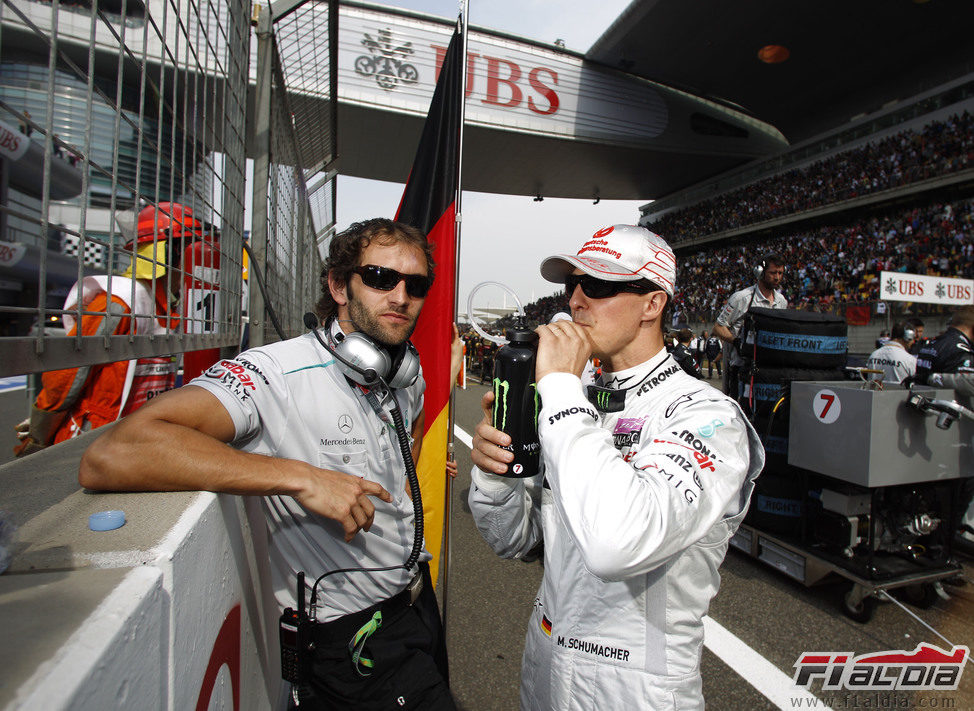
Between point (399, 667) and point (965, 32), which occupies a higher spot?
point (965, 32)

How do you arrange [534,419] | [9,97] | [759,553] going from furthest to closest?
[759,553]
[534,419]
[9,97]

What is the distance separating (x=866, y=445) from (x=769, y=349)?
104 cm

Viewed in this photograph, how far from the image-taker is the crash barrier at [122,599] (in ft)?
1.70

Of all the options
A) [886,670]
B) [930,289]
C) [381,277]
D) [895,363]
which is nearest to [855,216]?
[930,289]

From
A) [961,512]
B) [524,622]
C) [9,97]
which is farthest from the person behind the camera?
[961,512]

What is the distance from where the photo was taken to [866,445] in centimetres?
307

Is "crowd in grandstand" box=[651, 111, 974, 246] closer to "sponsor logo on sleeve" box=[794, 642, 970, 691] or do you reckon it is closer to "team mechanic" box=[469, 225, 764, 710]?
"sponsor logo on sleeve" box=[794, 642, 970, 691]

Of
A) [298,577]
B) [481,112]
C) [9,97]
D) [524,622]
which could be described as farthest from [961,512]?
[481,112]

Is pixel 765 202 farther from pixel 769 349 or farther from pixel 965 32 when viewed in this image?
pixel 769 349

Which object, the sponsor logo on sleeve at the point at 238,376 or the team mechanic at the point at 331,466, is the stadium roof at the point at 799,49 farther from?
the sponsor logo on sleeve at the point at 238,376

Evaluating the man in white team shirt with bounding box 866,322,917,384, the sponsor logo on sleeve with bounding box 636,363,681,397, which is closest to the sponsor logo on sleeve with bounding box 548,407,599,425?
the sponsor logo on sleeve with bounding box 636,363,681,397

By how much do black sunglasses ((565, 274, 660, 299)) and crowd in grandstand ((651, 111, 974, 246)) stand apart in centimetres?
2695

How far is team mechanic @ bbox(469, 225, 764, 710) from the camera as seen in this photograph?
99cm

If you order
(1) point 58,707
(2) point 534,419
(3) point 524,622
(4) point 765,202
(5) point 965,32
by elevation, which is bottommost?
(3) point 524,622
